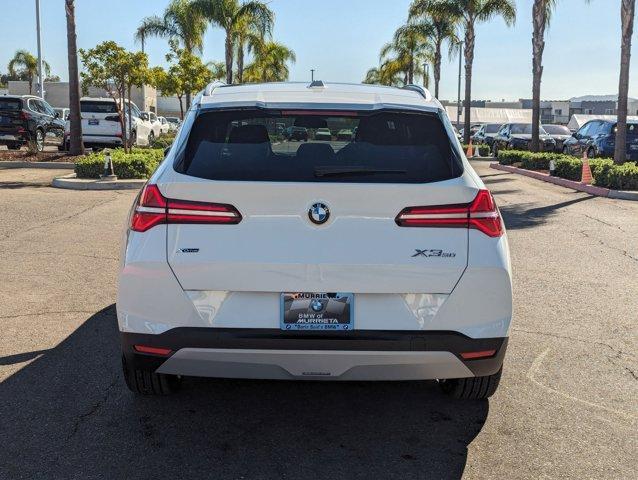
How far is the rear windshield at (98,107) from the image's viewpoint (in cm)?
2628

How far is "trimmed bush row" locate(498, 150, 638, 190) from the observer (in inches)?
705

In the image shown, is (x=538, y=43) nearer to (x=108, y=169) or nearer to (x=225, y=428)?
(x=108, y=169)

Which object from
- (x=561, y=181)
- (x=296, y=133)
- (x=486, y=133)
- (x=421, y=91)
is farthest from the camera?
(x=486, y=133)

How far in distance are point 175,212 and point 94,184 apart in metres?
14.6

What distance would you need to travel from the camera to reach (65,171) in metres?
21.7

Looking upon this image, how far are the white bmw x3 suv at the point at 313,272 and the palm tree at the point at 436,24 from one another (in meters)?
38.6

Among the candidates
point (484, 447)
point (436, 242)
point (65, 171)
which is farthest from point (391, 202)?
point (65, 171)

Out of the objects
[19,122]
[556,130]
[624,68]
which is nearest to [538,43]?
[624,68]

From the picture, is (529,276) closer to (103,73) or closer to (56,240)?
(56,240)

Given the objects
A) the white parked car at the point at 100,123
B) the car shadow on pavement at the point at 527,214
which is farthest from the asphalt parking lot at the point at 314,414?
the white parked car at the point at 100,123

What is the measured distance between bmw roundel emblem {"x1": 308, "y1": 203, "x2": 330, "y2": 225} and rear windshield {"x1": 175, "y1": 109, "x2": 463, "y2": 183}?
0.15m

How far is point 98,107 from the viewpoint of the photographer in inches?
1037

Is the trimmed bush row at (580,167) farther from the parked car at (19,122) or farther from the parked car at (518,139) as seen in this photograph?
the parked car at (19,122)

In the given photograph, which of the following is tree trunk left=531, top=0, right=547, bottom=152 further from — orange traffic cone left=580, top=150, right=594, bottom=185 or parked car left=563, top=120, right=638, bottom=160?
orange traffic cone left=580, top=150, right=594, bottom=185
